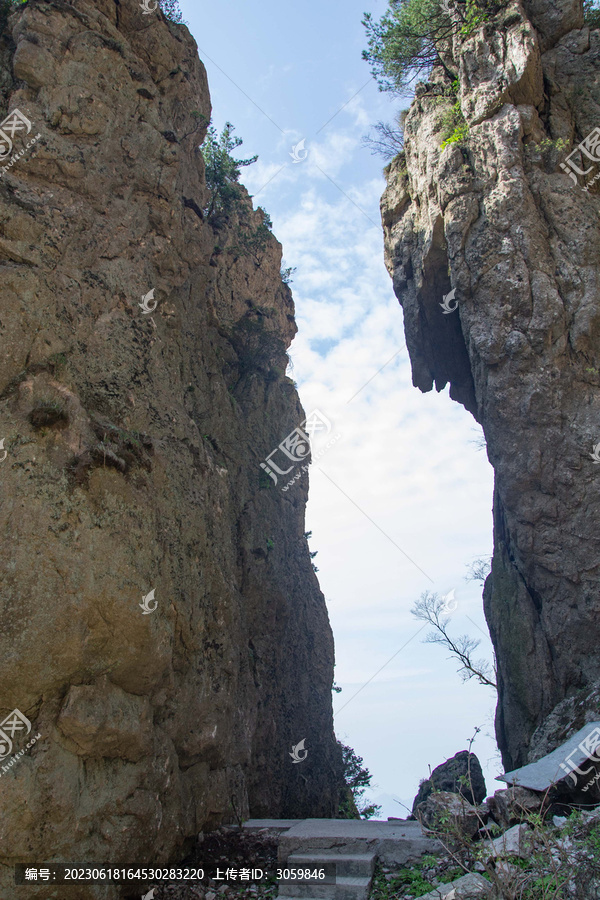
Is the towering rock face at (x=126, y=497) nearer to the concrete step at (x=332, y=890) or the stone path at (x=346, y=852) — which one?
the stone path at (x=346, y=852)

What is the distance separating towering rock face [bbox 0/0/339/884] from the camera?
7.54 metres

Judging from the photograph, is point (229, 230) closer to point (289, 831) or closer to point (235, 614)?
point (235, 614)

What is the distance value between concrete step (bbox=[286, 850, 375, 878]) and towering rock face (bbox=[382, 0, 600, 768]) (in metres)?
7.05

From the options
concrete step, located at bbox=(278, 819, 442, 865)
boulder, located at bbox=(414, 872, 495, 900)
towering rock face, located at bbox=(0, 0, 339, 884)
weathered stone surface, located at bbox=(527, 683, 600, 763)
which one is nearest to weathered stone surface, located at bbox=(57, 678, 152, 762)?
towering rock face, located at bbox=(0, 0, 339, 884)

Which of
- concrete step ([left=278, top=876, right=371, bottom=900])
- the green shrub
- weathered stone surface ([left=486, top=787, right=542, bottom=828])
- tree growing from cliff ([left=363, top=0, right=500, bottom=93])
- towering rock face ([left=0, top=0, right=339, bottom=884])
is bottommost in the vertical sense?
concrete step ([left=278, top=876, right=371, bottom=900])

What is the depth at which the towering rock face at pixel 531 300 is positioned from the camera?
45.9ft

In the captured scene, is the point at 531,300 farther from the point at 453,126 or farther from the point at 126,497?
the point at 126,497

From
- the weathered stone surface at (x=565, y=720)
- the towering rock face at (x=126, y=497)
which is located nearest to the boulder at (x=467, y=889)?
the towering rock face at (x=126, y=497)

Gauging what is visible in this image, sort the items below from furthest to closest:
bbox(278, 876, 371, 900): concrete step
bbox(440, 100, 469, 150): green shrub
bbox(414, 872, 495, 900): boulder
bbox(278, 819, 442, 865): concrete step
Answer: bbox(440, 100, 469, 150): green shrub
bbox(278, 819, 442, 865): concrete step
bbox(278, 876, 371, 900): concrete step
bbox(414, 872, 495, 900): boulder

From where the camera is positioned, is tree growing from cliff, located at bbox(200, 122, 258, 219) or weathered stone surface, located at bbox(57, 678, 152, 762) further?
tree growing from cliff, located at bbox(200, 122, 258, 219)

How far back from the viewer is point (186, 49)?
16141 mm

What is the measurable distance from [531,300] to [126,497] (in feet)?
36.4

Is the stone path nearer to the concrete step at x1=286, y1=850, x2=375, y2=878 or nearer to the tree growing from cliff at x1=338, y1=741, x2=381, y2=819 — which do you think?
the concrete step at x1=286, y1=850, x2=375, y2=878

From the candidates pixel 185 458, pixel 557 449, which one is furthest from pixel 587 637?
pixel 185 458
